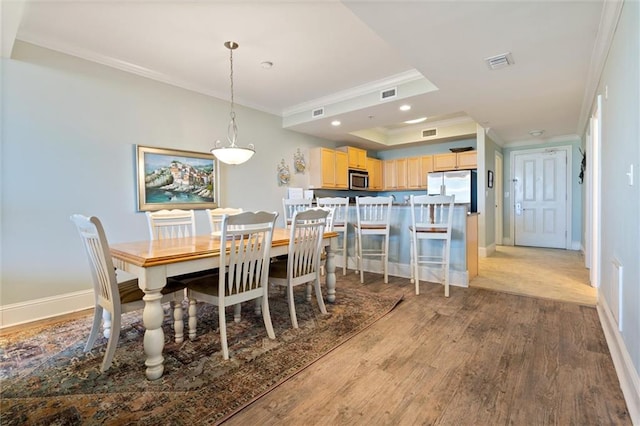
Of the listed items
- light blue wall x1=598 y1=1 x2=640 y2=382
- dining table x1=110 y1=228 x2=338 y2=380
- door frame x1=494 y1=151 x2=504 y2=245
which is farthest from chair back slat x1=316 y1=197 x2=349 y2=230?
door frame x1=494 y1=151 x2=504 y2=245

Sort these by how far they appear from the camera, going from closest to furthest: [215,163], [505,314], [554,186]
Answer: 1. [505,314]
2. [215,163]
3. [554,186]

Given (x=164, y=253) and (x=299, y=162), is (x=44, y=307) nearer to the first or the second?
(x=164, y=253)

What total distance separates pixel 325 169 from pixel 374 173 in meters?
1.85

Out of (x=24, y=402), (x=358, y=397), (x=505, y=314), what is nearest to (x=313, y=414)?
(x=358, y=397)

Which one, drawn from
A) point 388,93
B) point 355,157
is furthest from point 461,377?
point 355,157

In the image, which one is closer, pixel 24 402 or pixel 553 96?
pixel 24 402

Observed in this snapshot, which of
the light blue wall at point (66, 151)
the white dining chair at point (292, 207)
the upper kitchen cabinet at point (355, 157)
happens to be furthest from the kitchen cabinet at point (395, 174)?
the light blue wall at point (66, 151)

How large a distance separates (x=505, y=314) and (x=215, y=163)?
12.3ft

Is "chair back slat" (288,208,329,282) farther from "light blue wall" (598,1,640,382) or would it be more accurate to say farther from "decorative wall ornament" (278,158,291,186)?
"decorative wall ornament" (278,158,291,186)

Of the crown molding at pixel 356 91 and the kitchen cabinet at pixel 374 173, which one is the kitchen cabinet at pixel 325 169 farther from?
the kitchen cabinet at pixel 374 173

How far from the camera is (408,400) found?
62.0 inches

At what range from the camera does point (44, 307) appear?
9.16ft

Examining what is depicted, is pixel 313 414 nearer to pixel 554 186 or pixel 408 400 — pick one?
pixel 408 400

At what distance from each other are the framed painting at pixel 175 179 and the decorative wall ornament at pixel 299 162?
159 cm
